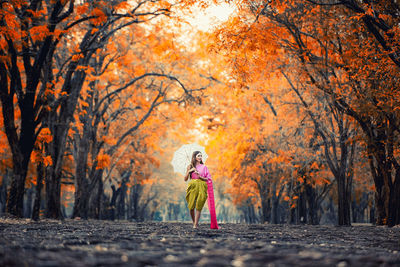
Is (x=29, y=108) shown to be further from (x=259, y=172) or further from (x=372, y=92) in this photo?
(x=259, y=172)

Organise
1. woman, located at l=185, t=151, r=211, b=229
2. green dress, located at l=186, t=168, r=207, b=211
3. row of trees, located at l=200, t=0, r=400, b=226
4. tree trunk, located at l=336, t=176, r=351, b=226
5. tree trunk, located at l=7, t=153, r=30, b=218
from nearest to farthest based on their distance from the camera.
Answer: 1. woman, located at l=185, t=151, r=211, b=229
2. green dress, located at l=186, t=168, r=207, b=211
3. row of trees, located at l=200, t=0, r=400, b=226
4. tree trunk, located at l=7, t=153, r=30, b=218
5. tree trunk, located at l=336, t=176, r=351, b=226

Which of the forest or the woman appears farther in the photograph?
the forest

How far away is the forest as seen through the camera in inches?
501

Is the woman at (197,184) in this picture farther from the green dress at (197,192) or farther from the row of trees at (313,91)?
the row of trees at (313,91)

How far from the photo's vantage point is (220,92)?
78.7ft

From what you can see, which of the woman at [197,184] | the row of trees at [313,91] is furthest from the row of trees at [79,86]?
the woman at [197,184]

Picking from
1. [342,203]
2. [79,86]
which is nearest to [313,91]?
[342,203]

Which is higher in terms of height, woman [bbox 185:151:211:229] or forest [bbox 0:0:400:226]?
forest [bbox 0:0:400:226]

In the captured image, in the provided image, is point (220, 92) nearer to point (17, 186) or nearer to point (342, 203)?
point (342, 203)

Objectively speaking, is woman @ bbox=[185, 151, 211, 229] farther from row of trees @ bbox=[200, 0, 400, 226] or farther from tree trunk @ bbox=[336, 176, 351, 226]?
tree trunk @ bbox=[336, 176, 351, 226]

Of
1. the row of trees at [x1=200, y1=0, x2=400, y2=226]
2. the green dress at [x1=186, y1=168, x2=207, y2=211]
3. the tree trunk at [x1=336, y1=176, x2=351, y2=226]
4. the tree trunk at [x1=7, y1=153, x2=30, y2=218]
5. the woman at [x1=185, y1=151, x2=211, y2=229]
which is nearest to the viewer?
the woman at [x1=185, y1=151, x2=211, y2=229]

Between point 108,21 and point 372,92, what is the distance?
30.9ft

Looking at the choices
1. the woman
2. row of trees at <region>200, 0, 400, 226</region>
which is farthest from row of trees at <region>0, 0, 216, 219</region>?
the woman

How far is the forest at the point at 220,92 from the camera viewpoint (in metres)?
12.7
